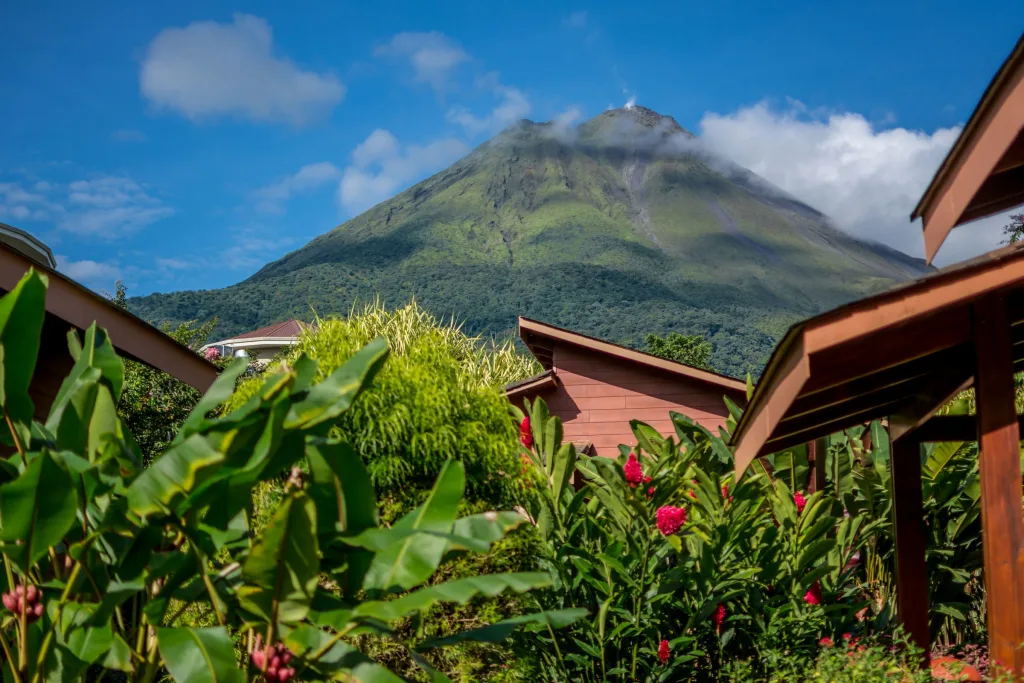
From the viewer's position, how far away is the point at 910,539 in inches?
222

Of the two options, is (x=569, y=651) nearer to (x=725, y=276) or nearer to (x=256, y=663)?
(x=256, y=663)

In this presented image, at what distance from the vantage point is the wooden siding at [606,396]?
14.1m

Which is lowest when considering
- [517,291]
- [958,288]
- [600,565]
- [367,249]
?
[600,565]

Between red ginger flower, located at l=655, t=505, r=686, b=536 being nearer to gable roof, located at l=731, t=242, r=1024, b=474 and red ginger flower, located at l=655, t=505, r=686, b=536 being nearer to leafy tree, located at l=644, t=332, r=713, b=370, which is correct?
gable roof, located at l=731, t=242, r=1024, b=474

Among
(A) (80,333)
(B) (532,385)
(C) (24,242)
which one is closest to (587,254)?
(B) (532,385)

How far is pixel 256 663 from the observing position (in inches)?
104

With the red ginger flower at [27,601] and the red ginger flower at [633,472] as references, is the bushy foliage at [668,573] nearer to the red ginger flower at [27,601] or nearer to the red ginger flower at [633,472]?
the red ginger flower at [633,472]

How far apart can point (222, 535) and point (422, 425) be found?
3.91 m

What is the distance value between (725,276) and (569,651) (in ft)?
371

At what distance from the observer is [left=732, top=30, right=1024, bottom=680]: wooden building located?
346 cm

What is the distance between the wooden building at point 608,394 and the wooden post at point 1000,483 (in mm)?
9740

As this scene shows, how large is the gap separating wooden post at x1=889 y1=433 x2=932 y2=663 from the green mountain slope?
2488 inches

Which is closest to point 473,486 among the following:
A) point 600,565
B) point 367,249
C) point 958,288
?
point 600,565

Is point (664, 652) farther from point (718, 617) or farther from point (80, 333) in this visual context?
point (80, 333)
